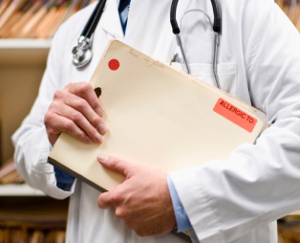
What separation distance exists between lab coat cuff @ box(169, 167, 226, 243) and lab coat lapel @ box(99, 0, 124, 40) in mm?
364

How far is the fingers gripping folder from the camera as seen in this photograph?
78 cm

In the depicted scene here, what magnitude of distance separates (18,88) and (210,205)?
1263mm

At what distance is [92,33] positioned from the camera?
1044mm

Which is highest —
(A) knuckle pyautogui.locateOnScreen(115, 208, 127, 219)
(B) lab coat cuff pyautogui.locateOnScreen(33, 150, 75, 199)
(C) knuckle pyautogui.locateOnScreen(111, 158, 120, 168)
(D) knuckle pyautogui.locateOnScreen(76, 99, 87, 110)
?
(D) knuckle pyautogui.locateOnScreen(76, 99, 87, 110)

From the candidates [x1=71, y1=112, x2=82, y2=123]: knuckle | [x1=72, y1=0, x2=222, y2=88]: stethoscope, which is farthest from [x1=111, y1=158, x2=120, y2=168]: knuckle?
[x1=72, y1=0, x2=222, y2=88]: stethoscope

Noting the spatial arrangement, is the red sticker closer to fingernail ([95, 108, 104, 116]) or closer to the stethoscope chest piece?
fingernail ([95, 108, 104, 116])

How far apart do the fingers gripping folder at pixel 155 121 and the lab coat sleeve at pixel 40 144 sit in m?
0.24

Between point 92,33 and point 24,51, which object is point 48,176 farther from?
point 24,51

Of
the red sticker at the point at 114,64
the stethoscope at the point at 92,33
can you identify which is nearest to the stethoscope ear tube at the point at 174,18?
the stethoscope at the point at 92,33

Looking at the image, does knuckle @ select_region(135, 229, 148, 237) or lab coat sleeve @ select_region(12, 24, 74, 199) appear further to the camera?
lab coat sleeve @ select_region(12, 24, 74, 199)

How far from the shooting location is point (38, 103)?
116cm

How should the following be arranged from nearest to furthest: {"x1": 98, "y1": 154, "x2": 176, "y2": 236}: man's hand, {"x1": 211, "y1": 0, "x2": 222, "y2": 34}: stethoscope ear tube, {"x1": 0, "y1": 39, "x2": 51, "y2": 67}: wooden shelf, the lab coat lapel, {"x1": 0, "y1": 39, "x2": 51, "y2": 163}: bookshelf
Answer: {"x1": 98, "y1": 154, "x2": 176, "y2": 236}: man's hand < {"x1": 211, "y1": 0, "x2": 222, "y2": 34}: stethoscope ear tube < the lab coat lapel < {"x1": 0, "y1": 39, "x2": 51, "y2": 67}: wooden shelf < {"x1": 0, "y1": 39, "x2": 51, "y2": 163}: bookshelf

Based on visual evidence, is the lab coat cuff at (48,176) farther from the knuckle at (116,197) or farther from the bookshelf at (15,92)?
the bookshelf at (15,92)

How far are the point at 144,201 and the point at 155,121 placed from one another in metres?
→ 0.15
